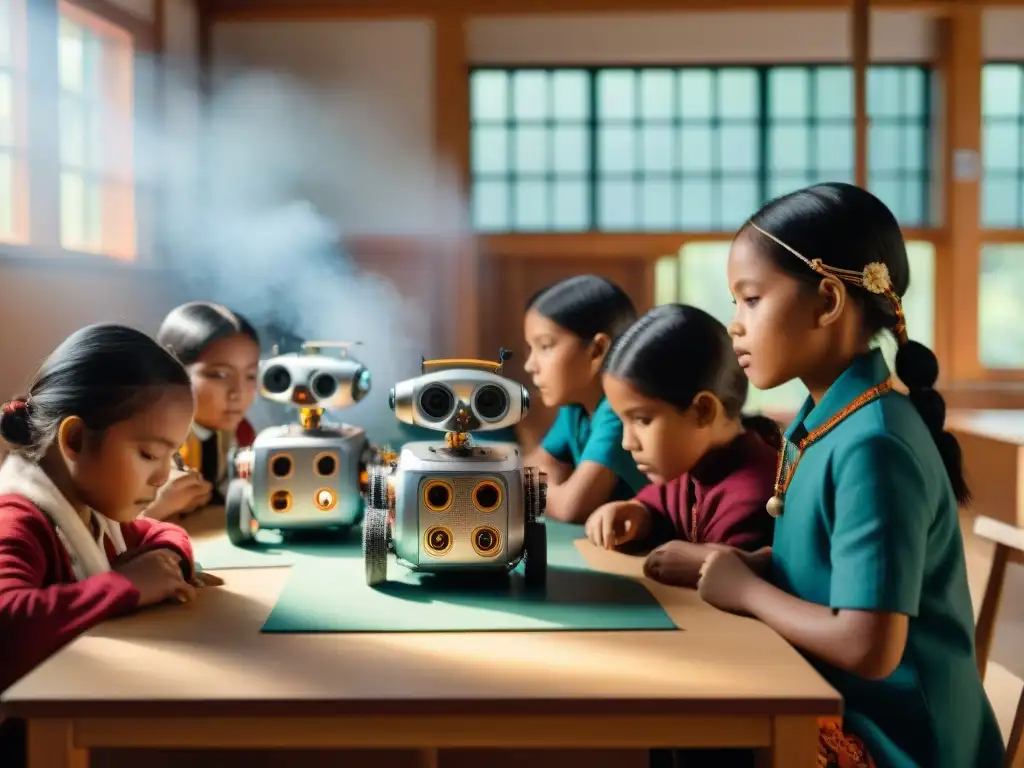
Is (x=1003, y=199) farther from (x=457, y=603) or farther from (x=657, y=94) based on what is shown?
(x=457, y=603)

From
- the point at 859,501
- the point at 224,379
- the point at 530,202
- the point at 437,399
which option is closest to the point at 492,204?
the point at 530,202

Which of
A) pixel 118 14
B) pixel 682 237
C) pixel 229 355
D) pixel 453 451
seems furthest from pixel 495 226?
pixel 453 451

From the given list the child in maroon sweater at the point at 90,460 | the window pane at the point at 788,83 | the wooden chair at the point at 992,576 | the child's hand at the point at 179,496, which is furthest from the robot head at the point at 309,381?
the window pane at the point at 788,83

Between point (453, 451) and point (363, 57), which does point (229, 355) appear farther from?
point (363, 57)

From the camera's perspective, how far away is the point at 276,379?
1.58m

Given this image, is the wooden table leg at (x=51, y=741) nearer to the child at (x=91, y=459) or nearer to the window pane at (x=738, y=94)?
the child at (x=91, y=459)

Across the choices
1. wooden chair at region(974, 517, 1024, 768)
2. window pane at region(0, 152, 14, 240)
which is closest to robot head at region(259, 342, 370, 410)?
wooden chair at region(974, 517, 1024, 768)

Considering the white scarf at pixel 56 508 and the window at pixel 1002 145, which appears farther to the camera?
the window at pixel 1002 145

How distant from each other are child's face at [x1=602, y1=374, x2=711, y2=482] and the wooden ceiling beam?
4223 millimetres

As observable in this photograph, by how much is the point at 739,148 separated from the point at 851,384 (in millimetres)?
4668

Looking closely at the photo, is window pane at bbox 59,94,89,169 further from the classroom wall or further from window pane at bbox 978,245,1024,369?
window pane at bbox 978,245,1024,369

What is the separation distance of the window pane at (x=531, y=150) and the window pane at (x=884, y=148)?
1757 millimetres

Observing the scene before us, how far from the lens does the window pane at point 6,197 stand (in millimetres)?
3391

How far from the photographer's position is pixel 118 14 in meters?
4.21
